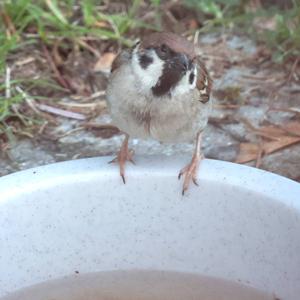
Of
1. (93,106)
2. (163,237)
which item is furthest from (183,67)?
Result: (93,106)

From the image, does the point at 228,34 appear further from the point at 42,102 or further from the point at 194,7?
the point at 42,102

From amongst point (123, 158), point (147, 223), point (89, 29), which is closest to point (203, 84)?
point (123, 158)

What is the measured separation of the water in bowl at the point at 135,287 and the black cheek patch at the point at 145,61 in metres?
0.67

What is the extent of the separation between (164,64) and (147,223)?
1.64ft

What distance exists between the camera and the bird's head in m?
2.57

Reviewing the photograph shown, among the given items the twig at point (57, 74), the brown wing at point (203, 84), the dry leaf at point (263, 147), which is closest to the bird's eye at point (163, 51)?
the brown wing at point (203, 84)

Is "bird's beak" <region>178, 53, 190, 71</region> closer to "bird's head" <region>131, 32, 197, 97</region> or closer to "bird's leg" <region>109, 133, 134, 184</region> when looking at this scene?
"bird's head" <region>131, 32, 197, 97</region>

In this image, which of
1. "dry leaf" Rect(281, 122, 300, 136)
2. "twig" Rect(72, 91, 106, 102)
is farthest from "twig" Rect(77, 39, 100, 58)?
"dry leaf" Rect(281, 122, 300, 136)

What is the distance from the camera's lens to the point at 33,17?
407 cm

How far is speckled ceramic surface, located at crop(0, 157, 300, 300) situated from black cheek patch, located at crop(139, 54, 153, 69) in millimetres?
301

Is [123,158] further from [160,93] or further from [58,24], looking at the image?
[58,24]

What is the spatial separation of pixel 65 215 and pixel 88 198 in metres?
0.09

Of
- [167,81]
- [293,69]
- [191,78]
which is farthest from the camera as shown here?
[293,69]

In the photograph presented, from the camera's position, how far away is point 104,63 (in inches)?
161
